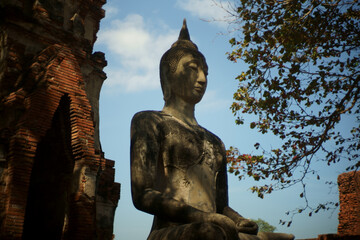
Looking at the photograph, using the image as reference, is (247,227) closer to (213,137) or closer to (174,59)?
(213,137)

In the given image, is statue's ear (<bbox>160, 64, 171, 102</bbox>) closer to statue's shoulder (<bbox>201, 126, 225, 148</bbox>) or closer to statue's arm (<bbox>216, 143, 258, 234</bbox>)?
statue's shoulder (<bbox>201, 126, 225, 148</bbox>)

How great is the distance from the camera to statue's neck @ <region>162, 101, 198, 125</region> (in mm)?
3756

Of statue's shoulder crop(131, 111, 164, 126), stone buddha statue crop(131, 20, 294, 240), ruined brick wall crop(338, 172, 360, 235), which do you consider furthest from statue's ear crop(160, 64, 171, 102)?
ruined brick wall crop(338, 172, 360, 235)

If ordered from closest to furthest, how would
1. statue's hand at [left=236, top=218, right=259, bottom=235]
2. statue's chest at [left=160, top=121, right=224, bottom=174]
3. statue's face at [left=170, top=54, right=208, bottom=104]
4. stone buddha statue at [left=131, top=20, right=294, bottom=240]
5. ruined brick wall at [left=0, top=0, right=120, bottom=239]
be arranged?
1. stone buddha statue at [left=131, top=20, right=294, bottom=240]
2. statue's hand at [left=236, top=218, right=259, bottom=235]
3. statue's chest at [left=160, top=121, right=224, bottom=174]
4. statue's face at [left=170, top=54, right=208, bottom=104]
5. ruined brick wall at [left=0, top=0, right=120, bottom=239]

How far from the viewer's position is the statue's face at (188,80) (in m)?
3.75

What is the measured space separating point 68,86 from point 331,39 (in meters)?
6.18

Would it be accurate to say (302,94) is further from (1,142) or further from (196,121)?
(1,142)

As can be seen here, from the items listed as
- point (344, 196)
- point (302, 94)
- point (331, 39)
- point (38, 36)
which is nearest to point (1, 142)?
point (38, 36)

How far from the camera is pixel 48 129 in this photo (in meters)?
8.34

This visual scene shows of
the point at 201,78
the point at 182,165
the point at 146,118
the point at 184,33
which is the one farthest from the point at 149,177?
the point at 184,33

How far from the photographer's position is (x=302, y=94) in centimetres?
791

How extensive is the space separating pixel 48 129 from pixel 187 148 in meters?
5.89

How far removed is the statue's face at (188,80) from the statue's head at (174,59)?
1.2 inches

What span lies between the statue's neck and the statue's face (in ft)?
0.23
